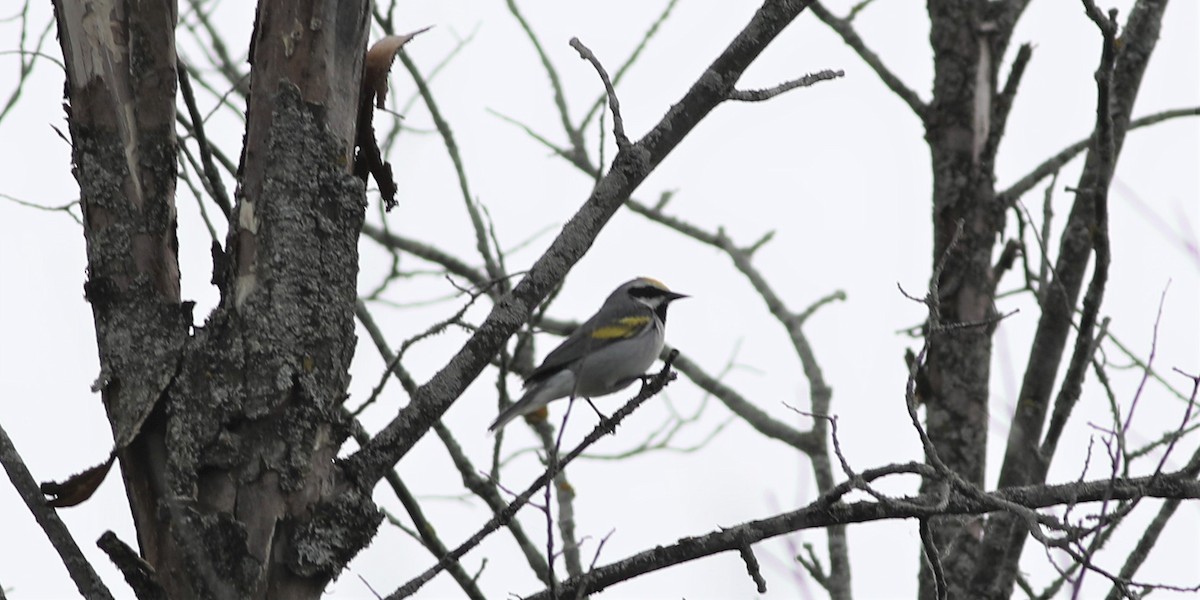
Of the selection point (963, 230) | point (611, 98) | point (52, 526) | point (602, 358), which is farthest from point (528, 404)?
point (52, 526)

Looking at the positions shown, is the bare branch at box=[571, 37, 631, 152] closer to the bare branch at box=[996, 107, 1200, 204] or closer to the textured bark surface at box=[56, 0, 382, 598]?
the textured bark surface at box=[56, 0, 382, 598]

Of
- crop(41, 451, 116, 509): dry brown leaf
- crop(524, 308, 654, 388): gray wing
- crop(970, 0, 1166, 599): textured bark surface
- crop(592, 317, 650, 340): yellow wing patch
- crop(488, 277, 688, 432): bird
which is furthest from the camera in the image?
crop(592, 317, 650, 340): yellow wing patch

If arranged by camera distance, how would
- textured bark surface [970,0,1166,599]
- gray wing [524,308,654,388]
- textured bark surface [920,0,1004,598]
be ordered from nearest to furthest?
1. textured bark surface [970,0,1166,599]
2. textured bark surface [920,0,1004,598]
3. gray wing [524,308,654,388]

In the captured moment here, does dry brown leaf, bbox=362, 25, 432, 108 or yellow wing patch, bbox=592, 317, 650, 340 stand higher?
yellow wing patch, bbox=592, 317, 650, 340

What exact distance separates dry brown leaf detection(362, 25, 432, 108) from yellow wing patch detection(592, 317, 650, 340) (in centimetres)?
408

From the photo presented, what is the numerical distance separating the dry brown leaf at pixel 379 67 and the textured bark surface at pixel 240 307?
88 millimetres

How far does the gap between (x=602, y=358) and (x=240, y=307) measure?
431 cm

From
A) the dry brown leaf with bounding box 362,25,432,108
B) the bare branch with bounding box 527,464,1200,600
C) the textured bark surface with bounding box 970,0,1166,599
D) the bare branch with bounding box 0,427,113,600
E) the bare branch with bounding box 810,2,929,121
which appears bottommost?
the bare branch with bounding box 0,427,113,600

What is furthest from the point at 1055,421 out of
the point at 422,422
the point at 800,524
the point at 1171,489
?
the point at 422,422

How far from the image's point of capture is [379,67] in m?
3.31

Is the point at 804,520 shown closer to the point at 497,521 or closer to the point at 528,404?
the point at 497,521

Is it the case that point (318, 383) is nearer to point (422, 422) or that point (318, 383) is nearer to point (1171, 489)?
point (422, 422)

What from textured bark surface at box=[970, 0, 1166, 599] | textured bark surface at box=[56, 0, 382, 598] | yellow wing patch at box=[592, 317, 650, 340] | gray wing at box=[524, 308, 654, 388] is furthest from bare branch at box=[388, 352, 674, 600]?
yellow wing patch at box=[592, 317, 650, 340]

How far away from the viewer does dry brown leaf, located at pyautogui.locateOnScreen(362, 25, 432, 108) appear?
3307mm
